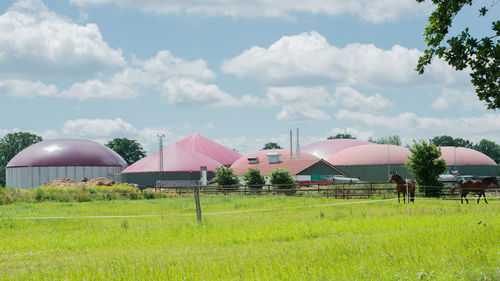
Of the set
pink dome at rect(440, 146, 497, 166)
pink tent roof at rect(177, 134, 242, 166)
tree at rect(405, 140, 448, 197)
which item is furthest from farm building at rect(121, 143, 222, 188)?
tree at rect(405, 140, 448, 197)

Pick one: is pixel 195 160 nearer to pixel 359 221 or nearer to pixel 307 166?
pixel 307 166

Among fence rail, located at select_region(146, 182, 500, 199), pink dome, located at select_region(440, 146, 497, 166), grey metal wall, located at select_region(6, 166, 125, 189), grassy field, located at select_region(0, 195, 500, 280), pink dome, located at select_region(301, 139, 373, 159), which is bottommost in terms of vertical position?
fence rail, located at select_region(146, 182, 500, 199)

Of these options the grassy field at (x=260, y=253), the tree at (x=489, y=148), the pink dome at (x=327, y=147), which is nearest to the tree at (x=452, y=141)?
the tree at (x=489, y=148)

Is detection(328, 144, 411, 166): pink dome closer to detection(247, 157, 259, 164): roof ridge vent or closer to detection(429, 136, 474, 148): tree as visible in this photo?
detection(247, 157, 259, 164): roof ridge vent

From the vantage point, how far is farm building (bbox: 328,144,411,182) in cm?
8769

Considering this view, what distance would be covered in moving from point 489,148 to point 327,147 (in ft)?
252

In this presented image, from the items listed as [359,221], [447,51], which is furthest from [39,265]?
[447,51]

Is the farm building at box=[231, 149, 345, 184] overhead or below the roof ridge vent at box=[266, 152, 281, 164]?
below

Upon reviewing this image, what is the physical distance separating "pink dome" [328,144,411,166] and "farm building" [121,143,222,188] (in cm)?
2316

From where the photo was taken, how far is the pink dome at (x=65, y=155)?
97.0 metres

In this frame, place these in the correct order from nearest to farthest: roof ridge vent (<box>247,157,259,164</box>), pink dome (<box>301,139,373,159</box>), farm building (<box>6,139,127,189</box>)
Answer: roof ridge vent (<box>247,157,259,164</box>), farm building (<box>6,139,127,189</box>), pink dome (<box>301,139,373,159</box>)

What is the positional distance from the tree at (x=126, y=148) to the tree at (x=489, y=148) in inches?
Result: 4192

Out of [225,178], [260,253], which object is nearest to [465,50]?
[260,253]

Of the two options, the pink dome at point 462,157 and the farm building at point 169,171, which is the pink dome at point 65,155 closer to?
the farm building at point 169,171
